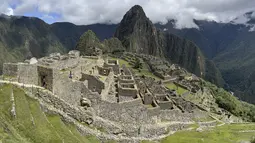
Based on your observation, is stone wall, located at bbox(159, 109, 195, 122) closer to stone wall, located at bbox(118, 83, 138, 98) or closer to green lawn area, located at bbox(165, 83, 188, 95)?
stone wall, located at bbox(118, 83, 138, 98)

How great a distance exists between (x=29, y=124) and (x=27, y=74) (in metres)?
8.37

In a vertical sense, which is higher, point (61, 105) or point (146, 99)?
point (61, 105)

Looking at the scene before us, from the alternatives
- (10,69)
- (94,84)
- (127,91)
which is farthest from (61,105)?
(127,91)

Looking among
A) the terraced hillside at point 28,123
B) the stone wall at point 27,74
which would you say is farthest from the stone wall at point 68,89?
the terraced hillside at point 28,123

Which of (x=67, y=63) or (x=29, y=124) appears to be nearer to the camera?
(x=29, y=124)

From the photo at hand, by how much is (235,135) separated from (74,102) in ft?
133

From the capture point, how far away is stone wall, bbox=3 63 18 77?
31797mm

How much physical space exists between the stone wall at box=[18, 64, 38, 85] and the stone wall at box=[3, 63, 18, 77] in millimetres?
465

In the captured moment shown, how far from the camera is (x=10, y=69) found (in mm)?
32031

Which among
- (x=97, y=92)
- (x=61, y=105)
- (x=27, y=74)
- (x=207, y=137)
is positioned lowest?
(x=207, y=137)

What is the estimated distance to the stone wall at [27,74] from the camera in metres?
31.9

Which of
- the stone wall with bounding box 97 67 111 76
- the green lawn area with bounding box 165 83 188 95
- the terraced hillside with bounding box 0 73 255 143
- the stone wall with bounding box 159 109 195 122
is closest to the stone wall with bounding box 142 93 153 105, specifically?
the stone wall with bounding box 159 109 195 122

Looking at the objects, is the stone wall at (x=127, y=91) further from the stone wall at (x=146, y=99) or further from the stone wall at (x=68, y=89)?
the stone wall at (x=68, y=89)

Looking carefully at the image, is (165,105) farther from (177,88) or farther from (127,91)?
(177,88)
